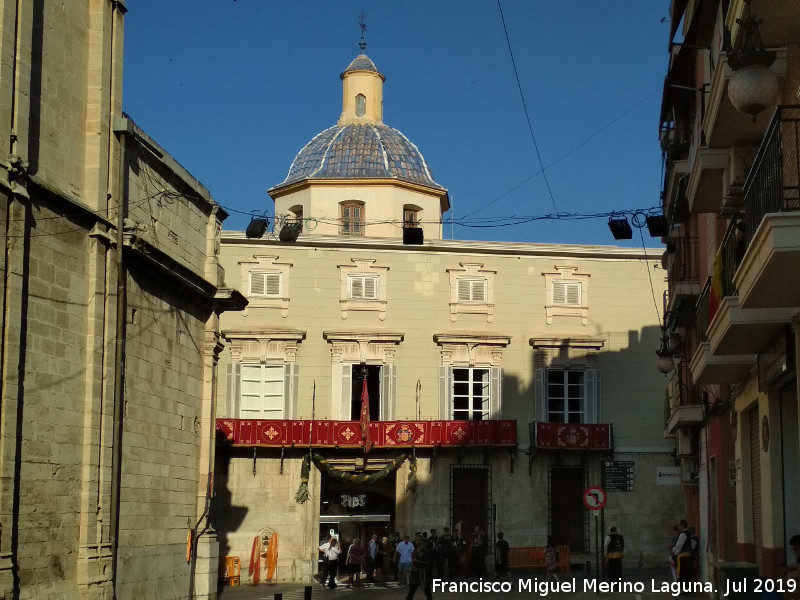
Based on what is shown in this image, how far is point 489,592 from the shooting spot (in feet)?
94.4

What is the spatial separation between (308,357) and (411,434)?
13.0 feet

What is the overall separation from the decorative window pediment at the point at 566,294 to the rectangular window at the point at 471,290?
2005mm

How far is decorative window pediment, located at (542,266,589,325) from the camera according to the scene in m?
38.9

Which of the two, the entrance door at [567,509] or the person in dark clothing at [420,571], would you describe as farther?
the entrance door at [567,509]

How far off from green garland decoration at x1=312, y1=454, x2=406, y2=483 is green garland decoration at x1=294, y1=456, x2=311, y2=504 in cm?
43

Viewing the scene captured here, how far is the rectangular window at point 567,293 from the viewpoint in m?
39.1

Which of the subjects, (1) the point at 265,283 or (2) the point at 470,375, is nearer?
(1) the point at 265,283

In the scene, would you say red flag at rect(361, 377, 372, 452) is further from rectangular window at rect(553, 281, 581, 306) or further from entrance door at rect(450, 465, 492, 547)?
rectangular window at rect(553, 281, 581, 306)

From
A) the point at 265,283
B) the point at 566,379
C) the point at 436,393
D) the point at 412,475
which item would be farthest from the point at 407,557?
the point at 265,283

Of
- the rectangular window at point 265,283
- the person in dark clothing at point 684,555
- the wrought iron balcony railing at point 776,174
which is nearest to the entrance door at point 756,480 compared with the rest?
the person in dark clothing at point 684,555

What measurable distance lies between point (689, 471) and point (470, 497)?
8094 millimetres

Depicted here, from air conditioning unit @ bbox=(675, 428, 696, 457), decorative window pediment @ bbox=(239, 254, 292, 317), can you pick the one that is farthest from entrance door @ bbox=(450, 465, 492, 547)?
air conditioning unit @ bbox=(675, 428, 696, 457)

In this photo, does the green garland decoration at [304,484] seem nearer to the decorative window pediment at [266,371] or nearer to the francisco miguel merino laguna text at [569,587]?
the decorative window pediment at [266,371]

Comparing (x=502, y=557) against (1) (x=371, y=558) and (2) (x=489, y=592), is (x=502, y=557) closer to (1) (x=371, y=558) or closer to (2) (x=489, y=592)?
(2) (x=489, y=592)
